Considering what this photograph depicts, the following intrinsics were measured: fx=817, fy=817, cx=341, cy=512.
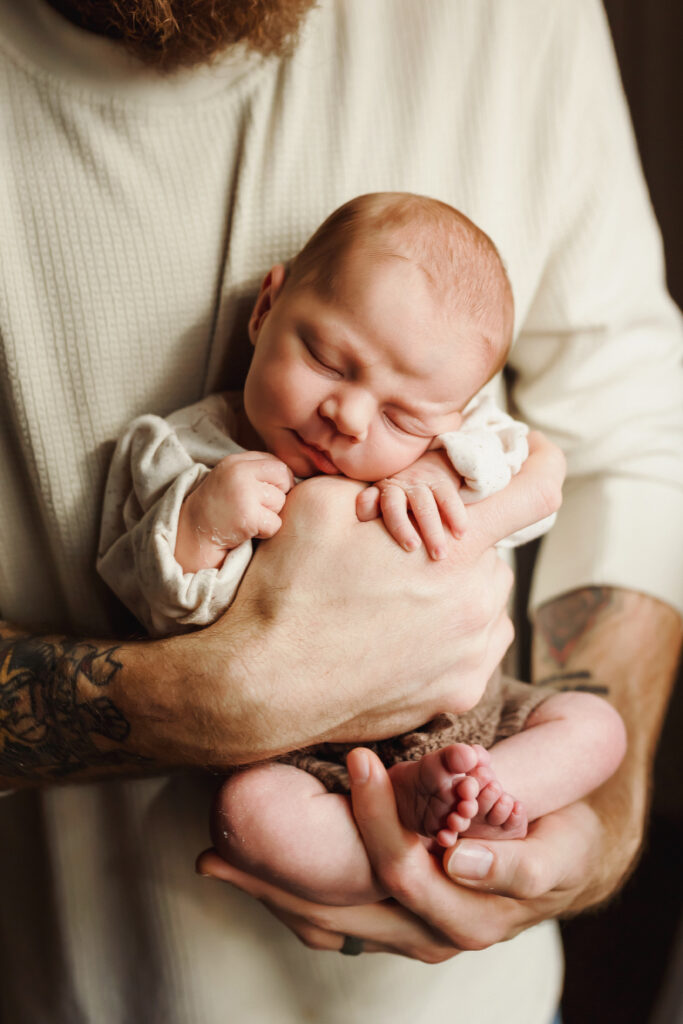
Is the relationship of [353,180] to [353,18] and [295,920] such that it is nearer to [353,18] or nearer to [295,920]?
[353,18]

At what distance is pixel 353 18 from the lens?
105cm

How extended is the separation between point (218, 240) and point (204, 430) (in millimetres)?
242

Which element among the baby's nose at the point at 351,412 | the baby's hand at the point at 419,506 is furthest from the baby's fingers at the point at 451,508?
the baby's nose at the point at 351,412

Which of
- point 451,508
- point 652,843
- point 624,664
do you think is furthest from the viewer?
point 652,843

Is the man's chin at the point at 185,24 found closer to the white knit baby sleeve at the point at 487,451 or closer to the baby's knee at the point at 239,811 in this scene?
the white knit baby sleeve at the point at 487,451

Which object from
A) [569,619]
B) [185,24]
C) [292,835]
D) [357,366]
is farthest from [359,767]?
[185,24]

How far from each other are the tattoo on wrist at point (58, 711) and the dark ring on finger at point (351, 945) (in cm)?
34

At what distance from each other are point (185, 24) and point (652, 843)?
2433 mm

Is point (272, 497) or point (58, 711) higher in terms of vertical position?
point (272, 497)

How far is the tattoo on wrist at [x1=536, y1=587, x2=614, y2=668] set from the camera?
1213mm

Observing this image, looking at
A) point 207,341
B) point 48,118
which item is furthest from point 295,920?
point 48,118

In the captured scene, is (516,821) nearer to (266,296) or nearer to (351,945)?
(351,945)

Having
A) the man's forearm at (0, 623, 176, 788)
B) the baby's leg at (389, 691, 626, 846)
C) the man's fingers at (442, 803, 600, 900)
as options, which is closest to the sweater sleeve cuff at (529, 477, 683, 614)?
the baby's leg at (389, 691, 626, 846)

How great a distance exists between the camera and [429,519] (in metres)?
0.85
